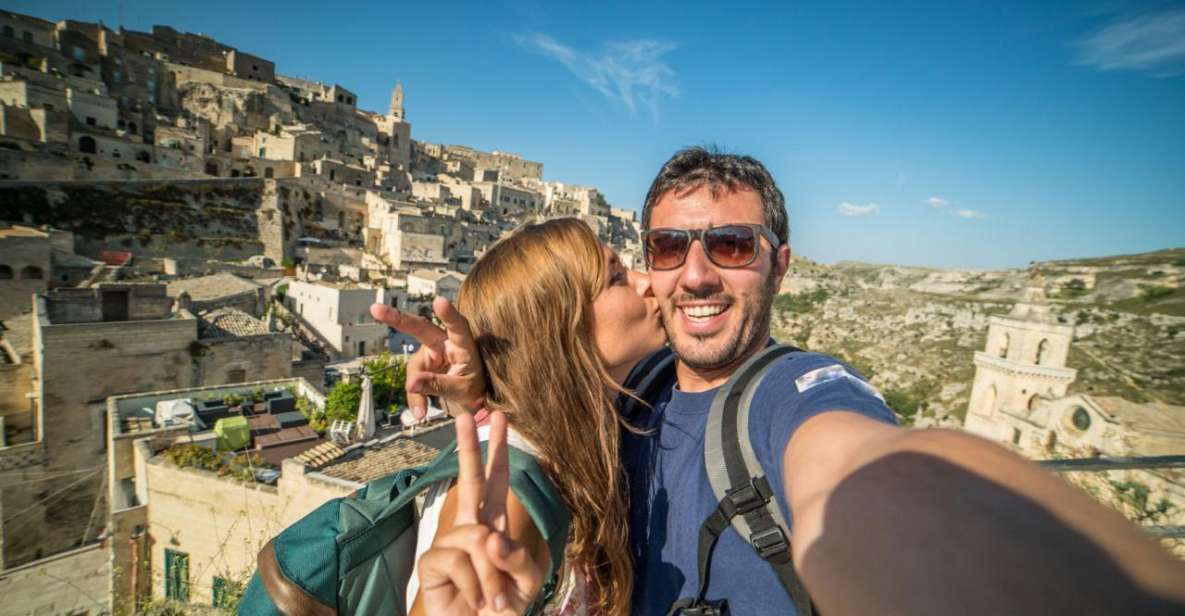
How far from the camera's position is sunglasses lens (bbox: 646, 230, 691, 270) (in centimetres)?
215

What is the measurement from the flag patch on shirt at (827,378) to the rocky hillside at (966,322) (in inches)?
989

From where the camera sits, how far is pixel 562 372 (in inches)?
72.1

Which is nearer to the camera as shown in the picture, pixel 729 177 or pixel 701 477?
pixel 701 477

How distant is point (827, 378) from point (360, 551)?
1.41 m

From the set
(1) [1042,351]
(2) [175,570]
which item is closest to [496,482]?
(2) [175,570]

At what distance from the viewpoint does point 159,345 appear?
14.1 m

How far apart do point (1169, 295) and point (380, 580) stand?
1763 inches

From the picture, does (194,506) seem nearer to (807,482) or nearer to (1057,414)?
(807,482)

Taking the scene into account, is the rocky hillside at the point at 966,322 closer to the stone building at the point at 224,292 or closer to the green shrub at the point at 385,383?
the green shrub at the point at 385,383

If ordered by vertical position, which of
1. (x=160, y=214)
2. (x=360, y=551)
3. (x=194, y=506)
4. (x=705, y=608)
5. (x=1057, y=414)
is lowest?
(x=194, y=506)

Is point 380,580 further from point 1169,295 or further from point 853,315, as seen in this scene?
point 853,315

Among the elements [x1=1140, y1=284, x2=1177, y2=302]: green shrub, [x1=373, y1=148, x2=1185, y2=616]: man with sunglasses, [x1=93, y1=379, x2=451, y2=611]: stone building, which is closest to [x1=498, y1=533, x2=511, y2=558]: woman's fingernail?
[x1=373, y1=148, x2=1185, y2=616]: man with sunglasses

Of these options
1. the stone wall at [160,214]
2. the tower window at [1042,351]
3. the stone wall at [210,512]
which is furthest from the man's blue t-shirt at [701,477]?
the stone wall at [160,214]

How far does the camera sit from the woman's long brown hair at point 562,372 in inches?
65.2
